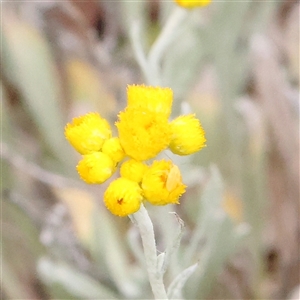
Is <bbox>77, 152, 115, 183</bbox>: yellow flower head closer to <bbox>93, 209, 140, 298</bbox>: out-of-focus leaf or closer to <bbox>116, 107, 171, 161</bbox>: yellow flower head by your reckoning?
<bbox>116, 107, 171, 161</bbox>: yellow flower head

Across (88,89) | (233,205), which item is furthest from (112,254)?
(88,89)

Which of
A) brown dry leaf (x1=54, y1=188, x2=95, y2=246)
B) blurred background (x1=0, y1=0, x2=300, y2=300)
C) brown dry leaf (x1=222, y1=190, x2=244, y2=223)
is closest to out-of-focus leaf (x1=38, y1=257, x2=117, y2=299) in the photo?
blurred background (x1=0, y1=0, x2=300, y2=300)

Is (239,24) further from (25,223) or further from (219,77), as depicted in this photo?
(25,223)

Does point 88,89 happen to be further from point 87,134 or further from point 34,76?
point 87,134

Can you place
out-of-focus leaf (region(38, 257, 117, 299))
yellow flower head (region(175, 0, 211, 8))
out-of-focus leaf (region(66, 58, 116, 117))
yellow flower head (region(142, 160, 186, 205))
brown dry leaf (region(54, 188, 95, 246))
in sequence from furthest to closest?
1. out-of-focus leaf (region(66, 58, 116, 117))
2. brown dry leaf (region(54, 188, 95, 246))
3. out-of-focus leaf (region(38, 257, 117, 299))
4. yellow flower head (region(175, 0, 211, 8))
5. yellow flower head (region(142, 160, 186, 205))

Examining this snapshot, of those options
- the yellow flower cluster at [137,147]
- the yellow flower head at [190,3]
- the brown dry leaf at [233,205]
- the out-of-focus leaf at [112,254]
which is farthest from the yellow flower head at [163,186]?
the brown dry leaf at [233,205]

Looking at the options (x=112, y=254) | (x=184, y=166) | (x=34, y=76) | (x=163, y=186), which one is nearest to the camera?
(x=163, y=186)
